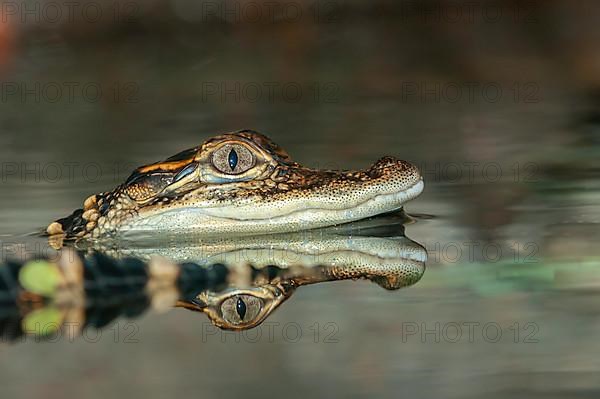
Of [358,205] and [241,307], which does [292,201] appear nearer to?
[358,205]

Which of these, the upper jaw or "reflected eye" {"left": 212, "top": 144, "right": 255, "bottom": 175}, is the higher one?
"reflected eye" {"left": 212, "top": 144, "right": 255, "bottom": 175}

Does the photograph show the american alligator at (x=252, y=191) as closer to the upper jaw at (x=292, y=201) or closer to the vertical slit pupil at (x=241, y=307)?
the upper jaw at (x=292, y=201)

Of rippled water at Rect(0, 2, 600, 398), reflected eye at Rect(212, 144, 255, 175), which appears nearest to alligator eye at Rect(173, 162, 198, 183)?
reflected eye at Rect(212, 144, 255, 175)

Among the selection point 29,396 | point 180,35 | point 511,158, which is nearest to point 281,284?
point 29,396

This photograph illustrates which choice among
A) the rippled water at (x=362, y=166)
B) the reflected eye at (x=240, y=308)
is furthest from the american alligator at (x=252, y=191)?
the reflected eye at (x=240, y=308)

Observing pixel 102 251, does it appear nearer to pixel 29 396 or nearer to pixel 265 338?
pixel 265 338

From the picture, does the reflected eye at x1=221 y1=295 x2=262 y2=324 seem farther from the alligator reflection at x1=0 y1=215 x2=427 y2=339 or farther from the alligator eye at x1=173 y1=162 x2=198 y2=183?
the alligator eye at x1=173 y1=162 x2=198 y2=183
